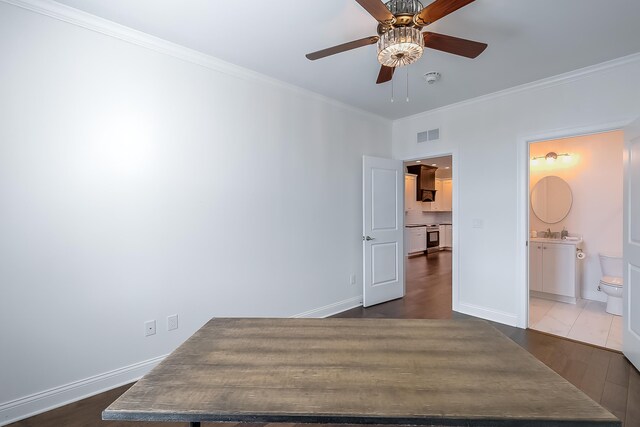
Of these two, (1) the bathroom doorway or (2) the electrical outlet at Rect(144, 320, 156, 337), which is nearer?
(2) the electrical outlet at Rect(144, 320, 156, 337)

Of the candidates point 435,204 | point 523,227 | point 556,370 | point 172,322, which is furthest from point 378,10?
point 435,204

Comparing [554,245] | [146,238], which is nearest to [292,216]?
[146,238]

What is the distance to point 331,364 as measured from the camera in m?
1.01

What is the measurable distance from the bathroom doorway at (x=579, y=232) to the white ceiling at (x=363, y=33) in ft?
4.56

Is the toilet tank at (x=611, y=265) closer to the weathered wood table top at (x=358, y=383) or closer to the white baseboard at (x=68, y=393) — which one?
the weathered wood table top at (x=358, y=383)

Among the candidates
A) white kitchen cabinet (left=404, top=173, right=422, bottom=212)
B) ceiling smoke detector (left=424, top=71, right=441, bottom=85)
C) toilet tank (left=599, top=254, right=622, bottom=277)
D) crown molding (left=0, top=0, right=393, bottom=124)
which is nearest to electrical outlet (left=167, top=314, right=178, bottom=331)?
crown molding (left=0, top=0, right=393, bottom=124)

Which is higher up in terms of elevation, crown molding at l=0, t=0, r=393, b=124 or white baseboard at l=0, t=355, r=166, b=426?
crown molding at l=0, t=0, r=393, b=124

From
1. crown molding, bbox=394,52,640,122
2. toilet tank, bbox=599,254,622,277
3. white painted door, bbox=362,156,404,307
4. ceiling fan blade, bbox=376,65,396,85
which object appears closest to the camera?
ceiling fan blade, bbox=376,65,396,85

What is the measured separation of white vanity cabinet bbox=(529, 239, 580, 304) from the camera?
374cm

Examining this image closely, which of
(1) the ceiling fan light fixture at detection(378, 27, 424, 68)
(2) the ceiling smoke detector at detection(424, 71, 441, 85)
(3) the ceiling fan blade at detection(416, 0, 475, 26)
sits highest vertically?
(2) the ceiling smoke detector at detection(424, 71, 441, 85)

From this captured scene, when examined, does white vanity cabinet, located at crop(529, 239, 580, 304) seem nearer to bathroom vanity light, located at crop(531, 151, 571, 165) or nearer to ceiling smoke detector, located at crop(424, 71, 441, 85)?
bathroom vanity light, located at crop(531, 151, 571, 165)

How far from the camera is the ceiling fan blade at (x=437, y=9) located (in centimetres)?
142

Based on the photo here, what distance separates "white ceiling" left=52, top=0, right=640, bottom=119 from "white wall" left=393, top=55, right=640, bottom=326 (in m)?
0.22

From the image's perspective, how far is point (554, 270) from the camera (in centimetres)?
388
